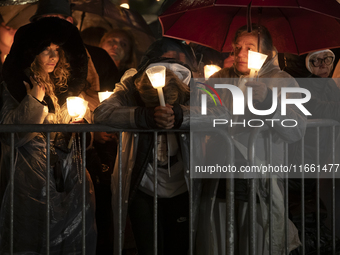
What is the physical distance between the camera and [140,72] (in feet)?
10.0

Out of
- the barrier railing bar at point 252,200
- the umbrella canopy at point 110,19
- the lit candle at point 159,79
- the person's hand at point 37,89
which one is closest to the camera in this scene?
the lit candle at point 159,79

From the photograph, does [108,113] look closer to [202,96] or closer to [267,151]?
[202,96]

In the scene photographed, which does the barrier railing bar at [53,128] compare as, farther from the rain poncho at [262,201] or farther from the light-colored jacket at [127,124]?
the rain poncho at [262,201]

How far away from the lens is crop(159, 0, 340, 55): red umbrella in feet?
11.8

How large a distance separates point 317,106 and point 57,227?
101 inches

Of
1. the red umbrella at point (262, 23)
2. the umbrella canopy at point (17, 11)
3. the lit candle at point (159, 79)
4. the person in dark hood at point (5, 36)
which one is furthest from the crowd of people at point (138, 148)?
the person in dark hood at point (5, 36)

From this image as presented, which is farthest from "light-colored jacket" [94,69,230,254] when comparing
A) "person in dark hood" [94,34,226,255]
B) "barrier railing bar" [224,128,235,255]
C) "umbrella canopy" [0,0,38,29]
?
"umbrella canopy" [0,0,38,29]

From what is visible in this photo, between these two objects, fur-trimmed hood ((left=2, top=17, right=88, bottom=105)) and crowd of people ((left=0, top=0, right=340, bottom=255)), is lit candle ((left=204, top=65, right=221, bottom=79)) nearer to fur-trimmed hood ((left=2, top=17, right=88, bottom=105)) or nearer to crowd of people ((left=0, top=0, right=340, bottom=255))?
crowd of people ((left=0, top=0, right=340, bottom=255))

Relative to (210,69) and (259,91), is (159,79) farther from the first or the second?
(210,69)

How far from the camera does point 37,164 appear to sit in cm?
339

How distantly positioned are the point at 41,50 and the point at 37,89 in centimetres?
38

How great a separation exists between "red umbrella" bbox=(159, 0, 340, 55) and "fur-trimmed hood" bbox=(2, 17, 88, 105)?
87 cm

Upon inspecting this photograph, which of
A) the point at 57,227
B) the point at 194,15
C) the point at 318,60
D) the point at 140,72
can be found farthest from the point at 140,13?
the point at 57,227

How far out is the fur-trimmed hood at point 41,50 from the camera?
3.42 m
